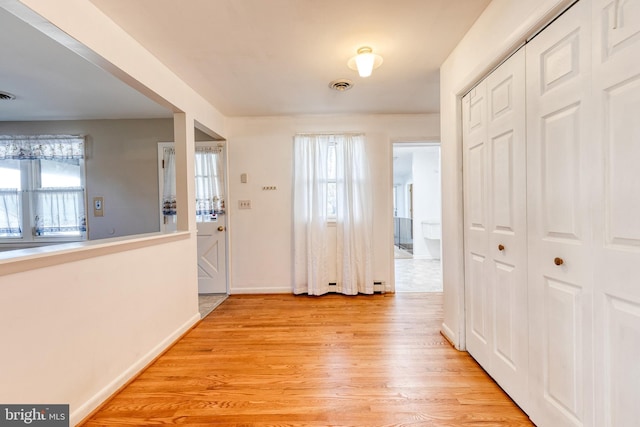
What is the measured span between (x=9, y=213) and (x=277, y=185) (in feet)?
11.9

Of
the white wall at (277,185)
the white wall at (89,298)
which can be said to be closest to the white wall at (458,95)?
the white wall at (277,185)

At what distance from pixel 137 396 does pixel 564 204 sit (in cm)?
261

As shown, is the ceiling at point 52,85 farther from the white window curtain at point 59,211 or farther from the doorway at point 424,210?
the doorway at point 424,210

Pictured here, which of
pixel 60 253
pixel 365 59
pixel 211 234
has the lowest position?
pixel 211 234

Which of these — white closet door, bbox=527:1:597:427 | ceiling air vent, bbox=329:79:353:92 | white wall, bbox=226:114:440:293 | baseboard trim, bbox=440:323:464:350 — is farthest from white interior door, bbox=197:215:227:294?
white closet door, bbox=527:1:597:427

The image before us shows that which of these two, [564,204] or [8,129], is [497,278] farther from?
[8,129]

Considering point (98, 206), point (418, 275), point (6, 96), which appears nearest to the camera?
point (6, 96)

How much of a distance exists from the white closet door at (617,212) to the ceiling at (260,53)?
0.98 metres

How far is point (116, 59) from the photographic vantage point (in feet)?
5.67

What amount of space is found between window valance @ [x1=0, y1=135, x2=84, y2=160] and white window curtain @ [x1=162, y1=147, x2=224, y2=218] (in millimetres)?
1213

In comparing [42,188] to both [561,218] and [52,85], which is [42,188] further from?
[561,218]

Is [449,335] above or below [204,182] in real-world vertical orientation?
below

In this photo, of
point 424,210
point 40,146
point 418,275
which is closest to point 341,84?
point 418,275

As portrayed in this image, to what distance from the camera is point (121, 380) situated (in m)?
1.72
